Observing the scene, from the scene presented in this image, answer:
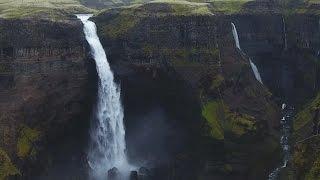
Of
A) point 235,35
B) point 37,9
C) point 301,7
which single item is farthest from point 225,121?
point 37,9

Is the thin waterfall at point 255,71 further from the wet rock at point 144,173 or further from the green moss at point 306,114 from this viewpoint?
the wet rock at point 144,173

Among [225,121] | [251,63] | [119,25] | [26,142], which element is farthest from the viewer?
[251,63]

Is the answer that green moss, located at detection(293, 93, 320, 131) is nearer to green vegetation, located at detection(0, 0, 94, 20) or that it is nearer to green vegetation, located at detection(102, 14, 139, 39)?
green vegetation, located at detection(102, 14, 139, 39)

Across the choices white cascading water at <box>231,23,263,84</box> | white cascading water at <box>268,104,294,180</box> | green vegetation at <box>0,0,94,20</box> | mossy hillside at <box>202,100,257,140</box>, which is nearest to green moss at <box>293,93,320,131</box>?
white cascading water at <box>268,104,294,180</box>

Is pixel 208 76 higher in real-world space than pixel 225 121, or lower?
higher

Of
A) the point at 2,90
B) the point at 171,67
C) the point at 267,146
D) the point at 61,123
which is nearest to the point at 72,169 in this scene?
the point at 61,123

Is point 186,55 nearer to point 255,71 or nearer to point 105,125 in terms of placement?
point 105,125
